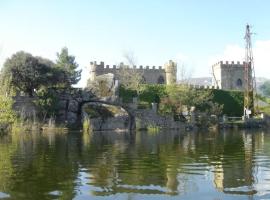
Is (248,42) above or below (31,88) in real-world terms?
above

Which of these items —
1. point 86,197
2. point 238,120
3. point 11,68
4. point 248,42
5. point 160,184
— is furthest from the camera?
point 248,42

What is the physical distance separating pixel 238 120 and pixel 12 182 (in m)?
52.3

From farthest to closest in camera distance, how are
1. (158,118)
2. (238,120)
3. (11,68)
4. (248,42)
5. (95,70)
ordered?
1. (95,70)
2. (248,42)
3. (238,120)
4. (158,118)
5. (11,68)

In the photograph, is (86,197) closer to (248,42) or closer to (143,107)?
(143,107)

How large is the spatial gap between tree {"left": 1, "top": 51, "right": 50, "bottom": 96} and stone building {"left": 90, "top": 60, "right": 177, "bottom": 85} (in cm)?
2703

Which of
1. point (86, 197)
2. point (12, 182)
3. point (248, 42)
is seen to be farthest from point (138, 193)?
point (248, 42)

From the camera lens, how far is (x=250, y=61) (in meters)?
76.1

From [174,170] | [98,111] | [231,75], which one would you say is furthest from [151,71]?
[174,170]

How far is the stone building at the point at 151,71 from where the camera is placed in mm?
81375

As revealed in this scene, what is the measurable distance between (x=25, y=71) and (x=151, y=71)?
35027 mm

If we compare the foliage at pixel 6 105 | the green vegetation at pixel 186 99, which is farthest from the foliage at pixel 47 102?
the green vegetation at pixel 186 99

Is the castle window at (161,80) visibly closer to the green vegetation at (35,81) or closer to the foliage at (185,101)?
the foliage at (185,101)

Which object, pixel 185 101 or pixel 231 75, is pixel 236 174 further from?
pixel 231 75

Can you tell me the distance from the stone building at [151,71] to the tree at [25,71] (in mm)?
27034
